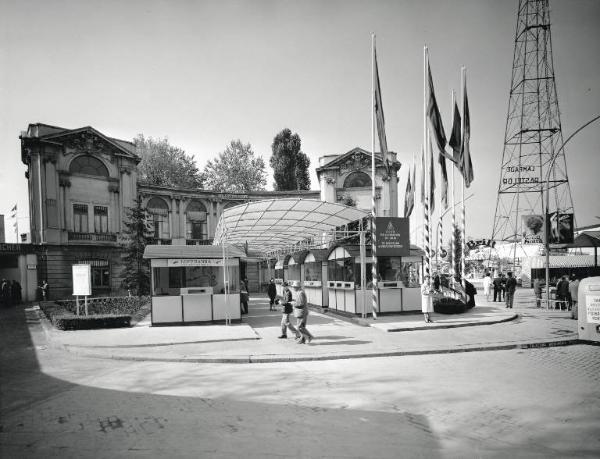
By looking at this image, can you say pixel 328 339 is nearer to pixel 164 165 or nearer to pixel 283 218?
pixel 283 218

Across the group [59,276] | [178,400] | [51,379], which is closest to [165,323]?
[51,379]

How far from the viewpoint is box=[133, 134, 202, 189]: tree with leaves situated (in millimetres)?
56450

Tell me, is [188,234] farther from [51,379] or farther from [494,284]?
[51,379]

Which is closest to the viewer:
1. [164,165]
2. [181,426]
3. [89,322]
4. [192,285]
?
[181,426]

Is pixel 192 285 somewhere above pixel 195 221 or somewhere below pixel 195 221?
below

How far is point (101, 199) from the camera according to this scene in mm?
38062

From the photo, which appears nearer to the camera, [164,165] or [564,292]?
[564,292]

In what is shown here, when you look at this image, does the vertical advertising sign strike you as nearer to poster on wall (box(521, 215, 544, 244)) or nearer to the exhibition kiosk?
the exhibition kiosk

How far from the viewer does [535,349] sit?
38.5ft

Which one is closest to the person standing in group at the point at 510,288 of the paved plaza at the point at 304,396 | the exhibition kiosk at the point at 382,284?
the exhibition kiosk at the point at 382,284

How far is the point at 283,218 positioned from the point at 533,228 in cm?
2438

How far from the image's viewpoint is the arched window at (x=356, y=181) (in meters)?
44.6

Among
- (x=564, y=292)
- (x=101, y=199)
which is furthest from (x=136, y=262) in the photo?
(x=564, y=292)

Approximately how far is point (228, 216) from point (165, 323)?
5010mm
